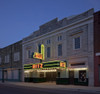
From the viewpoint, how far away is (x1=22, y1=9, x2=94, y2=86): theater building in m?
20.2

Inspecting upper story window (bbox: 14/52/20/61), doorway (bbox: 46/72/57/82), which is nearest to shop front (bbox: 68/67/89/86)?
doorway (bbox: 46/72/57/82)

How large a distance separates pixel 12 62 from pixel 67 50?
18.4 m

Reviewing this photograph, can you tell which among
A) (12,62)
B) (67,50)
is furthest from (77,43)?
(12,62)

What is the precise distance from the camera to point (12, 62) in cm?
3672

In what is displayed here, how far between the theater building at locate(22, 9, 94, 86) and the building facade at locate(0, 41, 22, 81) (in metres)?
6.38

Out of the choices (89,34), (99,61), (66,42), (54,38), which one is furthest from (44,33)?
(99,61)

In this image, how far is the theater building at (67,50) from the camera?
66.2 ft

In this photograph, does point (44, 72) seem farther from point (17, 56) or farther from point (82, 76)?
point (82, 76)

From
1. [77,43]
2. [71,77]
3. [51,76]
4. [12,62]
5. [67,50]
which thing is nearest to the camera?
A: [77,43]

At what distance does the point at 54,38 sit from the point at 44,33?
9.80 feet

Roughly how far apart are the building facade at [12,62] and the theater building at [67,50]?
6378 mm

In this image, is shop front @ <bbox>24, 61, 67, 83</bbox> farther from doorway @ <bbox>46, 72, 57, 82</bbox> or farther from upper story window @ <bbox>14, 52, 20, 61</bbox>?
upper story window @ <bbox>14, 52, 20, 61</bbox>

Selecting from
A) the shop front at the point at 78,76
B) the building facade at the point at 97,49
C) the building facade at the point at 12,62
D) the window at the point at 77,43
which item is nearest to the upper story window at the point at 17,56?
the building facade at the point at 12,62

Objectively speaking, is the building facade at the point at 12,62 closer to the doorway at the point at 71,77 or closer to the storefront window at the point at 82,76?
the doorway at the point at 71,77
